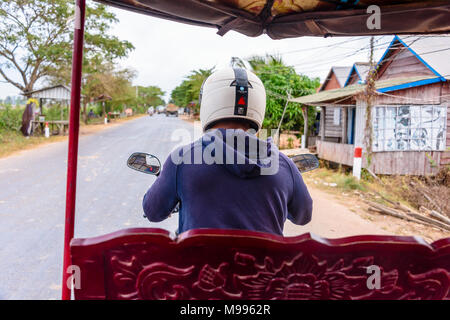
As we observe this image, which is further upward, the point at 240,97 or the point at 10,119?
the point at 10,119

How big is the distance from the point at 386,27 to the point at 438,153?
881 centimetres

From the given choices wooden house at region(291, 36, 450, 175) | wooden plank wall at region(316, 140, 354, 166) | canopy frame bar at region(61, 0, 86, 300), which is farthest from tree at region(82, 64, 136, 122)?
canopy frame bar at region(61, 0, 86, 300)

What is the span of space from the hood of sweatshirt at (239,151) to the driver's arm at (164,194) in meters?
0.16

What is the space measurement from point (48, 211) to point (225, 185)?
194 inches

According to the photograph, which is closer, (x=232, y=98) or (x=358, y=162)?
(x=232, y=98)

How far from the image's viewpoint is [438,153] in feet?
31.5

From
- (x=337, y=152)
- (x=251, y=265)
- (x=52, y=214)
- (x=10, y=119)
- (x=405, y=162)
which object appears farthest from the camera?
(x=10, y=119)

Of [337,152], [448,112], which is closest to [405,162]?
[448,112]

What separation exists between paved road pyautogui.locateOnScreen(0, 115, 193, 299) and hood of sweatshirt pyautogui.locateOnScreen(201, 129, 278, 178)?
2.40 meters

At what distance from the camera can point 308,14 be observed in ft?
7.85

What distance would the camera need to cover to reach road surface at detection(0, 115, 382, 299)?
3269 mm

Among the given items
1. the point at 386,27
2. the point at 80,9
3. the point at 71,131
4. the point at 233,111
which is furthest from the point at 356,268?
the point at 386,27

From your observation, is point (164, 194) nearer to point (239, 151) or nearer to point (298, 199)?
point (239, 151)

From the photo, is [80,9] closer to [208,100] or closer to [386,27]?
[208,100]
